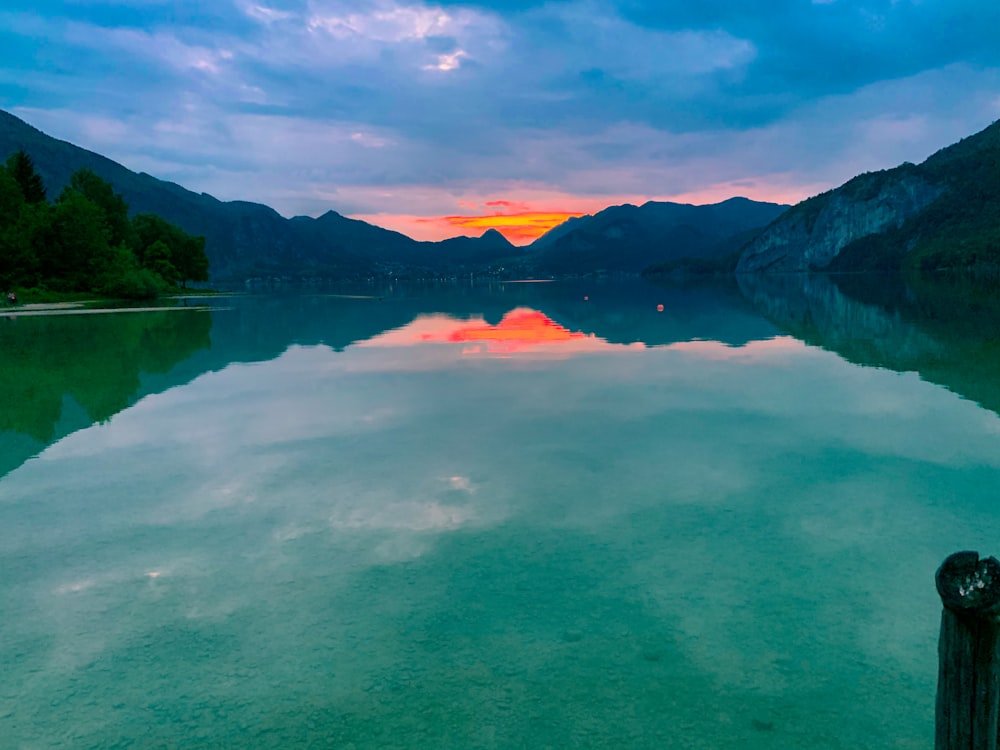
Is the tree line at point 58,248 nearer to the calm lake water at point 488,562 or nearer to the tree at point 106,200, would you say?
the tree at point 106,200

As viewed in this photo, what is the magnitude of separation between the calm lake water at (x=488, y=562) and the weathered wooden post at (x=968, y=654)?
2.61 m

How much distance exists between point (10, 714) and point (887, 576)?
11.7 m

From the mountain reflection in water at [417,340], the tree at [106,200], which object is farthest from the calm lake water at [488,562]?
the tree at [106,200]

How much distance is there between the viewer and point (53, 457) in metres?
18.3

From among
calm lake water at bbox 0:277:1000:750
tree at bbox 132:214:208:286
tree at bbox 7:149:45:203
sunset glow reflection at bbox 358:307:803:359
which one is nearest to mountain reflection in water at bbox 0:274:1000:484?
sunset glow reflection at bbox 358:307:803:359

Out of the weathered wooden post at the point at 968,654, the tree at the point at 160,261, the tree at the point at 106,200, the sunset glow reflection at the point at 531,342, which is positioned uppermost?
the tree at the point at 106,200

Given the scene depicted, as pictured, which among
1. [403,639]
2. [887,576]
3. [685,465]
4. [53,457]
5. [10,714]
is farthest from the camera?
[53,457]

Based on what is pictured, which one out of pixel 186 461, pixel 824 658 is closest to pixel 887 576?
pixel 824 658

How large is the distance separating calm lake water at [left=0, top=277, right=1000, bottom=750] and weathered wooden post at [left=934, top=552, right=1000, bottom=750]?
261 cm

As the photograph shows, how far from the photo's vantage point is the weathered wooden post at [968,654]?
167 inches

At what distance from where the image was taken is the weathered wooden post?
167 inches

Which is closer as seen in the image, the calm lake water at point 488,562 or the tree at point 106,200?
the calm lake water at point 488,562

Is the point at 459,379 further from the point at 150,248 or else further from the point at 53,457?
the point at 150,248

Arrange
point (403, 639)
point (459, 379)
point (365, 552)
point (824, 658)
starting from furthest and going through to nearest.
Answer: point (459, 379) < point (365, 552) < point (403, 639) < point (824, 658)
